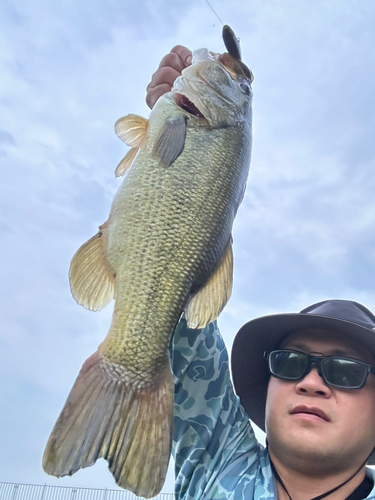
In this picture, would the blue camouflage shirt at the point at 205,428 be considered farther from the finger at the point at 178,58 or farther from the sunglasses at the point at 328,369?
the finger at the point at 178,58

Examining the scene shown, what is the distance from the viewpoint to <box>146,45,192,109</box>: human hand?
2.17 m

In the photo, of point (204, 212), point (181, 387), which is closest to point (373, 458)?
point (181, 387)

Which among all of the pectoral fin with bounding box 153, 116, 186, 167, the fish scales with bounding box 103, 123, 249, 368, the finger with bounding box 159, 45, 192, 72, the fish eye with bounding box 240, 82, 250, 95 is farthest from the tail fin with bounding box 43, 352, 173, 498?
the fish eye with bounding box 240, 82, 250, 95

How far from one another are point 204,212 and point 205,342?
0.64 meters

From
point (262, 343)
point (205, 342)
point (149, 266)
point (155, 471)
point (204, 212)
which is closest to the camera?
point (155, 471)

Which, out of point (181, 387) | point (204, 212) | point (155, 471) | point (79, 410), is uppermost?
point (204, 212)

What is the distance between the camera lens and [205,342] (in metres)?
2.04

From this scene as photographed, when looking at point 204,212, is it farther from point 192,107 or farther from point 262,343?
point 262,343

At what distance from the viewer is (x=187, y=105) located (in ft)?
6.89

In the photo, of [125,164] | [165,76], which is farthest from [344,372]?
[165,76]

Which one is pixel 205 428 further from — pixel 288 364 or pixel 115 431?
pixel 115 431

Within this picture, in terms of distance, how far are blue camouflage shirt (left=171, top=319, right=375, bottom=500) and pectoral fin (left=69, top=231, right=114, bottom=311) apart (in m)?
0.43

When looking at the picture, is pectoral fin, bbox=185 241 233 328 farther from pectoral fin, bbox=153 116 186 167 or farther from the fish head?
the fish head

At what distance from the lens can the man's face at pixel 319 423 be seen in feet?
5.71
